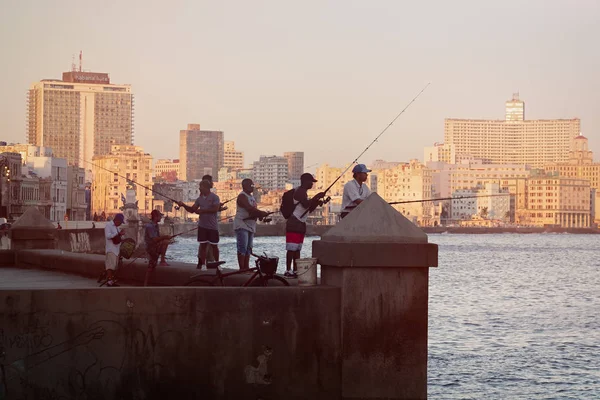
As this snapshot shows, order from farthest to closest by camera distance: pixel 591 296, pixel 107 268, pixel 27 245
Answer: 1. pixel 591 296
2. pixel 27 245
3. pixel 107 268

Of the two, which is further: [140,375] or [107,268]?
[107,268]

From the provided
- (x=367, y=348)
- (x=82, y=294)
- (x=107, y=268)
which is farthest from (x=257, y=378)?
(x=107, y=268)

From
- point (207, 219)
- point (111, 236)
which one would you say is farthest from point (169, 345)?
point (207, 219)

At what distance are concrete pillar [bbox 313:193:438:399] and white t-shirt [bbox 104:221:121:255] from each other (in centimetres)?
591

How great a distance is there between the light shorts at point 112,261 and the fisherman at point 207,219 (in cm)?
158

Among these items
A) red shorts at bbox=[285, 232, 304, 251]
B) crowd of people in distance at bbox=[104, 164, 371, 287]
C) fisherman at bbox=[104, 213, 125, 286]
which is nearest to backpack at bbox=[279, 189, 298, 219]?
crowd of people in distance at bbox=[104, 164, 371, 287]

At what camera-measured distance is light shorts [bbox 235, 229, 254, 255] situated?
16.7 meters

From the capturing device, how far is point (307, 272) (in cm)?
1107

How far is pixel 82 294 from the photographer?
1078 centimetres

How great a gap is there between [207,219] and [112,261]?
7.13 feet

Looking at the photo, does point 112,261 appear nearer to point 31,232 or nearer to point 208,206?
point 208,206

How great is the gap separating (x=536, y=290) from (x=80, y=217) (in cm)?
12526

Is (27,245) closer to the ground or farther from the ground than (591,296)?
farther from the ground

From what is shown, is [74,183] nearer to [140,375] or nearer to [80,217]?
[80,217]
